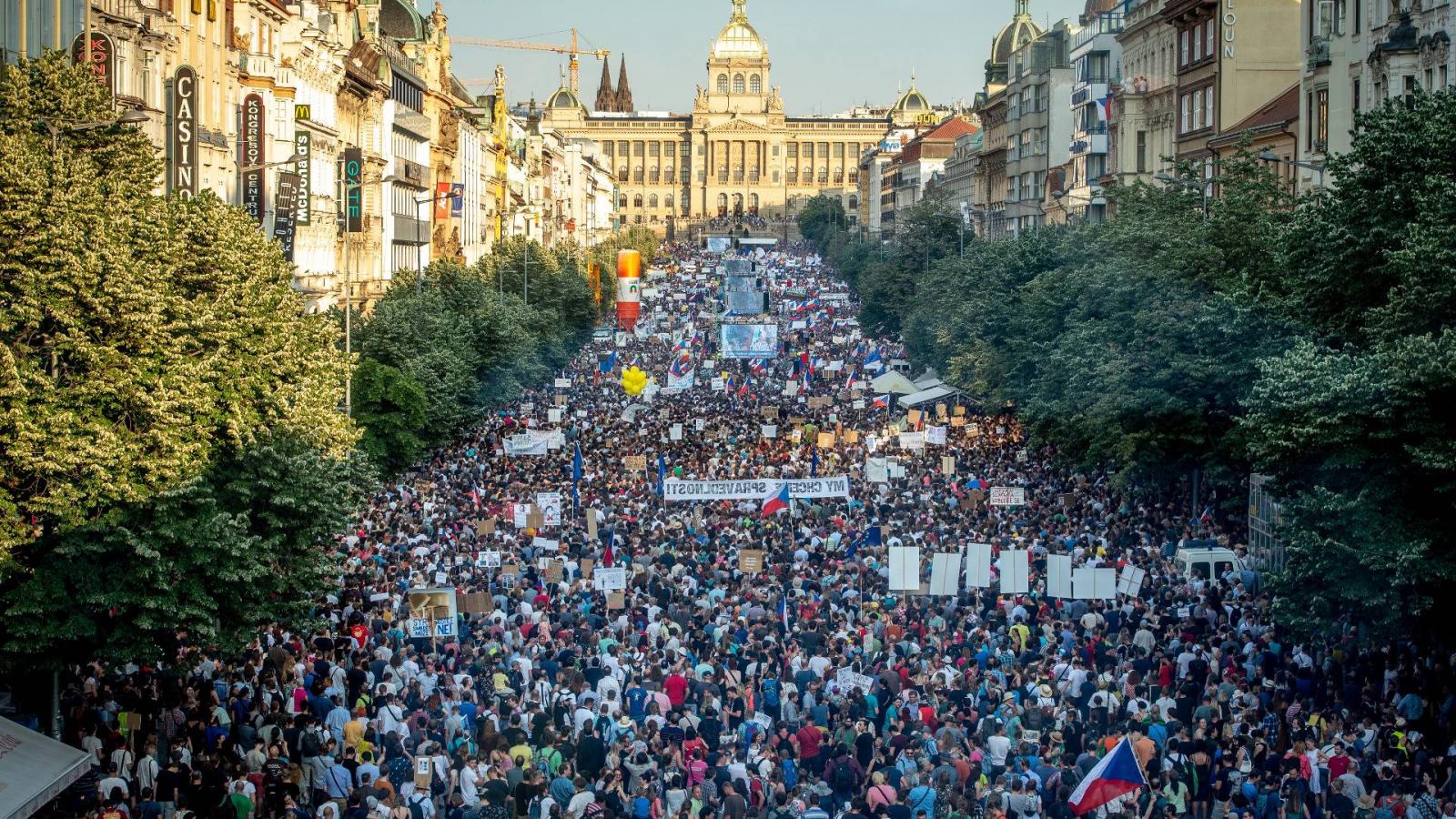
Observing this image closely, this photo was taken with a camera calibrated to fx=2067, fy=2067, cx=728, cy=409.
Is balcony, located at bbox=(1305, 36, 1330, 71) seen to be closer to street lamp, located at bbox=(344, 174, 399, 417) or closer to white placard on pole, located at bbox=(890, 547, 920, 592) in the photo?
street lamp, located at bbox=(344, 174, 399, 417)

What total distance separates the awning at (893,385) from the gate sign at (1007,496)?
24.3 m

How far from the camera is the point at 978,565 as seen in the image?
28219mm

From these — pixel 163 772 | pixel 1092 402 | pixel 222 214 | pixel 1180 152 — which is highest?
pixel 1180 152

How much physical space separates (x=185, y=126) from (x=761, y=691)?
2478 centimetres

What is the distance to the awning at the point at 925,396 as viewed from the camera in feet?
194

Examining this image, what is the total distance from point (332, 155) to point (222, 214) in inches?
1457

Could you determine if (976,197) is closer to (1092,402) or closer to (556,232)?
(556,232)

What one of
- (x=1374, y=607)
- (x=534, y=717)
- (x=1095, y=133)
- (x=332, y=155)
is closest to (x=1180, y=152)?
(x=1095, y=133)

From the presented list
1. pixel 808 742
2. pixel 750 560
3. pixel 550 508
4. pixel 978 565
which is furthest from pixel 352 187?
pixel 808 742

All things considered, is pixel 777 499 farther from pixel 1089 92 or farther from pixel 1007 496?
pixel 1089 92

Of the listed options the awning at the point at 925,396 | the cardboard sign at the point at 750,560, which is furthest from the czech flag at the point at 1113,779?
the awning at the point at 925,396

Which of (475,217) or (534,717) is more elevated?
(475,217)

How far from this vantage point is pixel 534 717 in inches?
824

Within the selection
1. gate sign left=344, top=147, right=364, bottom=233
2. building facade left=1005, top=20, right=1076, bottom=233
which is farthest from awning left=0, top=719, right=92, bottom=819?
building facade left=1005, top=20, right=1076, bottom=233
